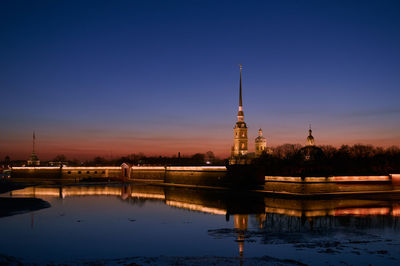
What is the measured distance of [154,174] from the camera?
101 metres

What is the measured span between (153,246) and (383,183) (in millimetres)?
44857

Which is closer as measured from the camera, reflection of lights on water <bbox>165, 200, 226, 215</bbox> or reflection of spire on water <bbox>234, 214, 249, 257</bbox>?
reflection of spire on water <bbox>234, 214, 249, 257</bbox>

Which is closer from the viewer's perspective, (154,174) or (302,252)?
(302,252)

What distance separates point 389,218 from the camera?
108 ft

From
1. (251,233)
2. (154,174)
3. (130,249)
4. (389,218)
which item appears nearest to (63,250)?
(130,249)

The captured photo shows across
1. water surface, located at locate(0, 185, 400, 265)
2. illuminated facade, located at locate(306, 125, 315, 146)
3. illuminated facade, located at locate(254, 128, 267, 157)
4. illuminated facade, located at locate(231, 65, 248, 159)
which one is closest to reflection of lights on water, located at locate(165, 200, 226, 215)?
water surface, located at locate(0, 185, 400, 265)

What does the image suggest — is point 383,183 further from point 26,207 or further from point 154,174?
point 154,174

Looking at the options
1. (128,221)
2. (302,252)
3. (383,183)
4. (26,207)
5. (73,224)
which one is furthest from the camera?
(383,183)

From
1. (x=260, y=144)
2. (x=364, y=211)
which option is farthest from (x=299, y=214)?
(x=260, y=144)

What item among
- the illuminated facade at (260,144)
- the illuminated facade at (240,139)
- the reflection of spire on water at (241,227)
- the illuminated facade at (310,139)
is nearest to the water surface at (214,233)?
the reflection of spire on water at (241,227)

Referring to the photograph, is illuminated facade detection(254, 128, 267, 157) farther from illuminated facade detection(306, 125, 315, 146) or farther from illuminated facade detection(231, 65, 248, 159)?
illuminated facade detection(306, 125, 315, 146)

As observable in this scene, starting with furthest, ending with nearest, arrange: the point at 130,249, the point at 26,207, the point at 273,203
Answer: the point at 273,203 < the point at 26,207 < the point at 130,249

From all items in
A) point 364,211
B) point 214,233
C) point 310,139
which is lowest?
point 214,233

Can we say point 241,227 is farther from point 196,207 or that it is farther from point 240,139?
point 240,139
